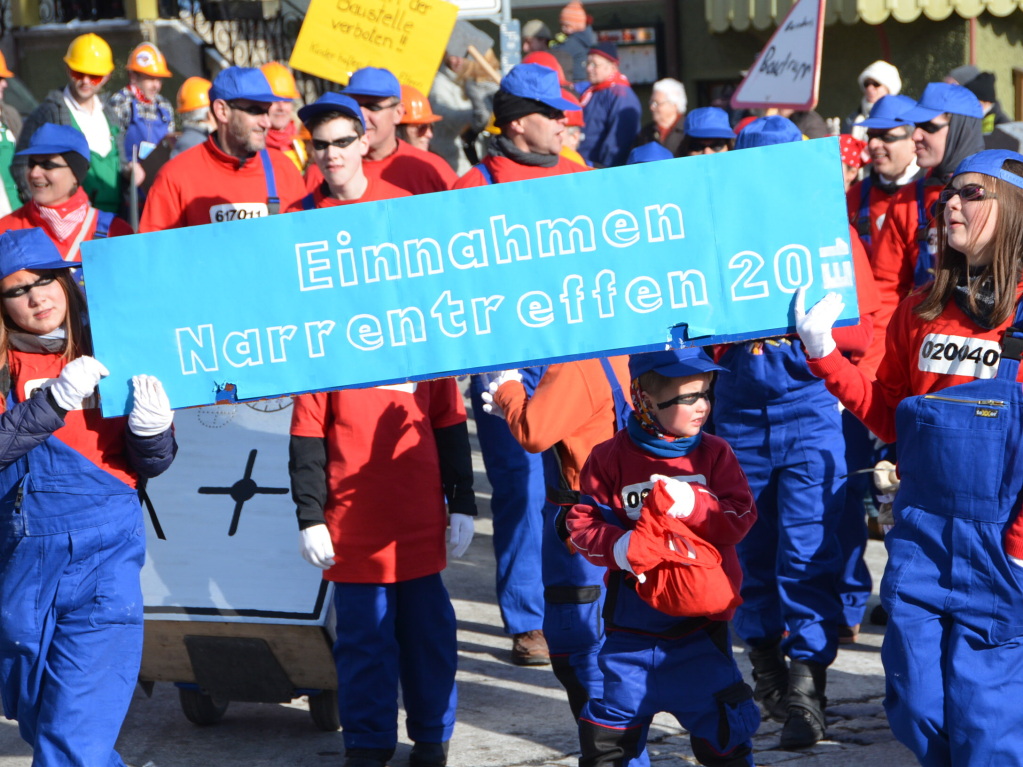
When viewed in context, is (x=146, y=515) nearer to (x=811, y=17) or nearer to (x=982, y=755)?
(x=982, y=755)

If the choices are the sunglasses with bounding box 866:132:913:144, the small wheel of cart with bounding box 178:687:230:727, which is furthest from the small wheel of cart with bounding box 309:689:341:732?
the sunglasses with bounding box 866:132:913:144

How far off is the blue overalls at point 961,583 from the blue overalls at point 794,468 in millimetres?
1341

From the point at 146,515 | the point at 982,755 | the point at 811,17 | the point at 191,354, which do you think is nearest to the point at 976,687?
the point at 982,755

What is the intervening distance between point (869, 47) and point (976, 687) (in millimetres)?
12299

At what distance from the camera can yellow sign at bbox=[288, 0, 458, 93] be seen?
27.1 ft

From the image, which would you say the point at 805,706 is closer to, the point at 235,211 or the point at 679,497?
the point at 679,497

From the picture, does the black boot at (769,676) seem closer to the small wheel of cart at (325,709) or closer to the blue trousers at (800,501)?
the blue trousers at (800,501)

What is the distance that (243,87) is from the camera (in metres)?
5.93

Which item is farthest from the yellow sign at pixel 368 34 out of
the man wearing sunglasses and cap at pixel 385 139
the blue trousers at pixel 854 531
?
the blue trousers at pixel 854 531

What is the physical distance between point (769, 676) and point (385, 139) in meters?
2.93

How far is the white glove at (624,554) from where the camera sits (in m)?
3.81

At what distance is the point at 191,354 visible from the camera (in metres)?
3.89

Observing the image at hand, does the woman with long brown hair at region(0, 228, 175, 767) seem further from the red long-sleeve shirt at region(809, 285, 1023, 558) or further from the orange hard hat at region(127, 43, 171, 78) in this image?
the orange hard hat at region(127, 43, 171, 78)

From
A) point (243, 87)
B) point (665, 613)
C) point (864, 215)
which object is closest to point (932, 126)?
point (864, 215)
